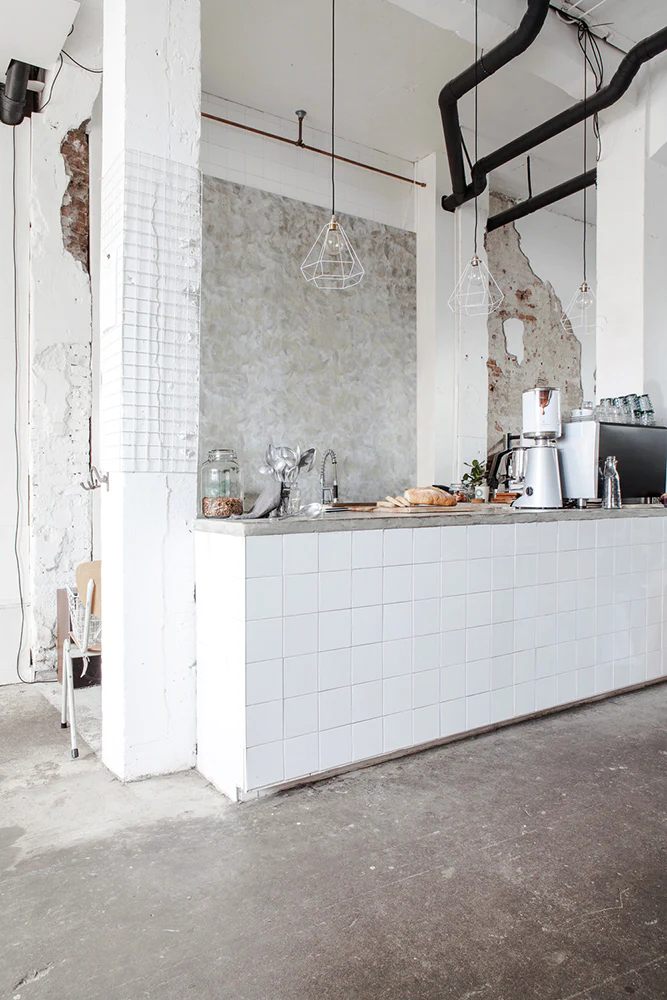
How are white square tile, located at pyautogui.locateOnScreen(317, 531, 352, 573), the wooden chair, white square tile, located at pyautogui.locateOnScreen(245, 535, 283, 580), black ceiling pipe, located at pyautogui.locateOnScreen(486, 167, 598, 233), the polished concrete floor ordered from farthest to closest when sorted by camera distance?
1. black ceiling pipe, located at pyautogui.locateOnScreen(486, 167, 598, 233)
2. the wooden chair
3. white square tile, located at pyautogui.locateOnScreen(317, 531, 352, 573)
4. white square tile, located at pyautogui.locateOnScreen(245, 535, 283, 580)
5. the polished concrete floor

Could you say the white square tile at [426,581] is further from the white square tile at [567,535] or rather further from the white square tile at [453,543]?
the white square tile at [567,535]

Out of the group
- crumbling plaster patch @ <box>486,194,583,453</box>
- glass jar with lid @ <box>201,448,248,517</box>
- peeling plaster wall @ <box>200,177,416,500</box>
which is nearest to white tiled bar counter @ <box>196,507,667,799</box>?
glass jar with lid @ <box>201,448,248,517</box>

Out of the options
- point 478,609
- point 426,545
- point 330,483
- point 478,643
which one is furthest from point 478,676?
point 330,483

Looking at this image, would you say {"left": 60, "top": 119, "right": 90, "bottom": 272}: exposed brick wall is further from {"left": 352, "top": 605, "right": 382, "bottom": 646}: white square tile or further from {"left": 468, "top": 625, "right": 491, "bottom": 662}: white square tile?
{"left": 468, "top": 625, "right": 491, "bottom": 662}: white square tile

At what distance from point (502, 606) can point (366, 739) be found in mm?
867

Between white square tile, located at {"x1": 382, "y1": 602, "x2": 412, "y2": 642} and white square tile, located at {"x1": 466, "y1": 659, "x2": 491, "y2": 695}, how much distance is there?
1.29 feet

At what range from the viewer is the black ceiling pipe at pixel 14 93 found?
138 inches

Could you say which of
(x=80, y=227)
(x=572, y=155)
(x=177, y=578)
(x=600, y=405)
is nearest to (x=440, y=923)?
(x=177, y=578)

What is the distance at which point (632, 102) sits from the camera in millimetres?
4125

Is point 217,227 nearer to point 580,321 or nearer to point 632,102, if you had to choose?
point 632,102

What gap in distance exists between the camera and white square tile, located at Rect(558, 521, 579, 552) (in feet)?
10.3

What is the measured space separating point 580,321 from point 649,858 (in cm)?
575

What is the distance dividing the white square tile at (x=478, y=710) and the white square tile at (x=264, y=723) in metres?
0.92

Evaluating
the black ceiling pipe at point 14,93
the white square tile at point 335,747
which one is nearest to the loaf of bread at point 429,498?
the white square tile at point 335,747
